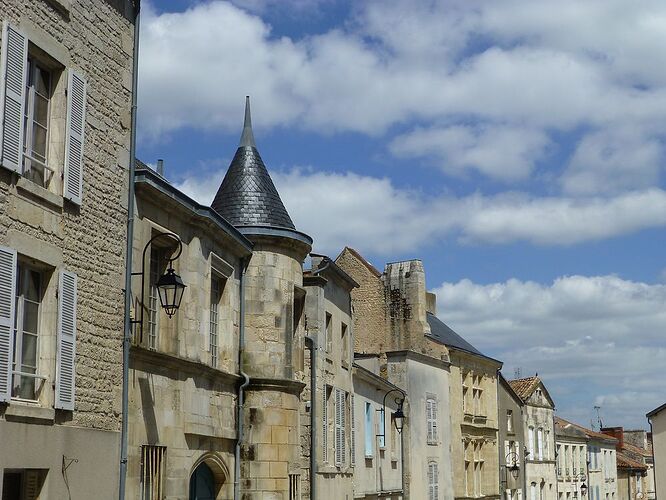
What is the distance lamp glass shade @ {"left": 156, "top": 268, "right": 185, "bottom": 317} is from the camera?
39.7 feet

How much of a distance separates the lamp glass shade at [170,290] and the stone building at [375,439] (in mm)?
10996

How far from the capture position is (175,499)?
13320 mm

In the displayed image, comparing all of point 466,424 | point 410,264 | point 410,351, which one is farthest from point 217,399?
point 466,424

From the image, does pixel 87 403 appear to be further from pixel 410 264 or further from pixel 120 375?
pixel 410 264

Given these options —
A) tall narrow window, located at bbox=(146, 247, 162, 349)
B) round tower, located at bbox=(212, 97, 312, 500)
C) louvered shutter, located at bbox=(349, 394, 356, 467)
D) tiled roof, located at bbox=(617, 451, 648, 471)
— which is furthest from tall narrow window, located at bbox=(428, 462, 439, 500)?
tiled roof, located at bbox=(617, 451, 648, 471)

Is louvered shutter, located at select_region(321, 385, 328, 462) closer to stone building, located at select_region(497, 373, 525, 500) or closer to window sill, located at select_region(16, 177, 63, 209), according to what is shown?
window sill, located at select_region(16, 177, 63, 209)

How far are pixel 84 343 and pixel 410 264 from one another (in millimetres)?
22601

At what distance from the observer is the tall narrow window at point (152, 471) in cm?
1259

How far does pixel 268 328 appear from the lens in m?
16.7

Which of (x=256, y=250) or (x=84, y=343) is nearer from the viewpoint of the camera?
(x=84, y=343)

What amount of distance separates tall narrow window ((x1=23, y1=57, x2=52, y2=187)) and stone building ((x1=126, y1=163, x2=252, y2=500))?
2.15 m

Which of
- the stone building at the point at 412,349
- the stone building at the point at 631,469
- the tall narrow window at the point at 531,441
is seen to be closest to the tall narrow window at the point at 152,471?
the stone building at the point at 412,349

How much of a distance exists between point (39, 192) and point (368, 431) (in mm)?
16992

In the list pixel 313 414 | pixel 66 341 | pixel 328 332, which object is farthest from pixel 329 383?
pixel 66 341
